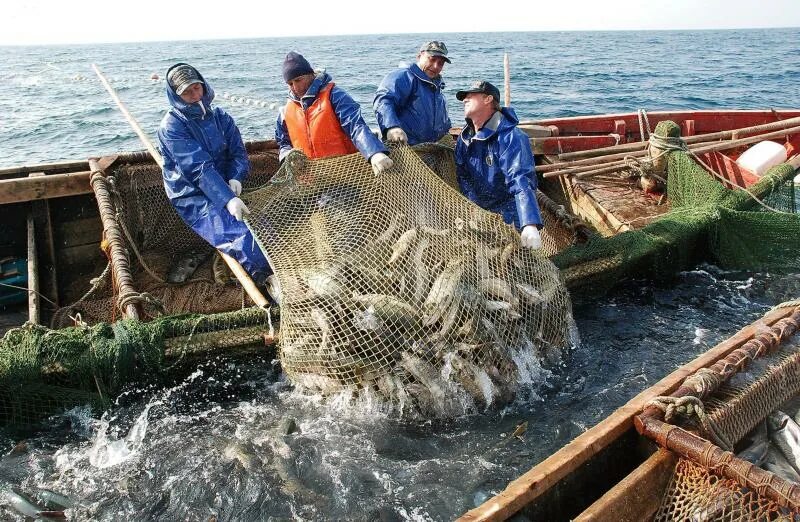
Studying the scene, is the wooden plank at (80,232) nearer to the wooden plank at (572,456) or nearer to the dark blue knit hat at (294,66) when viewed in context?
the dark blue knit hat at (294,66)

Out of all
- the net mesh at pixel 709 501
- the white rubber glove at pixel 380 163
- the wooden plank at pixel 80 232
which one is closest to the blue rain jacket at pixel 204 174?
the white rubber glove at pixel 380 163

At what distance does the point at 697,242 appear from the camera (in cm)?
633

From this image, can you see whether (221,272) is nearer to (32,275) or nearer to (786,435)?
(32,275)

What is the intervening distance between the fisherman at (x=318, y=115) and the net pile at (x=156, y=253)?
6.09 ft

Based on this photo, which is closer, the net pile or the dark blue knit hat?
the dark blue knit hat

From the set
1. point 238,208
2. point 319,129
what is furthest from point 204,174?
point 319,129

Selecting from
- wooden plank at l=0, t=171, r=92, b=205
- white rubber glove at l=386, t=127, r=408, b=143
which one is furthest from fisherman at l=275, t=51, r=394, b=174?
wooden plank at l=0, t=171, r=92, b=205

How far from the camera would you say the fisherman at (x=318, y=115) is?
550 centimetres

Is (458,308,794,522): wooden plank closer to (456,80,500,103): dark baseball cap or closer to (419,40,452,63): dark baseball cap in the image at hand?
(456,80,500,103): dark baseball cap

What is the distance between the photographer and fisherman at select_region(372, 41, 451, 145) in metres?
6.19

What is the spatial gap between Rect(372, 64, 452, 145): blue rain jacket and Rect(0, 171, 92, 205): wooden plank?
138 inches

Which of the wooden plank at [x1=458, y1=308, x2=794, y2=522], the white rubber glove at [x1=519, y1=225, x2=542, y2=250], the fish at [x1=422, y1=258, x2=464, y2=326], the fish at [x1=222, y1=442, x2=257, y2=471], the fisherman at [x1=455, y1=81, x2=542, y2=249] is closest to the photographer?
the wooden plank at [x1=458, y1=308, x2=794, y2=522]

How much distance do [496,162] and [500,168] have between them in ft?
0.29

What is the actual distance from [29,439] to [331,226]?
2.76 metres
